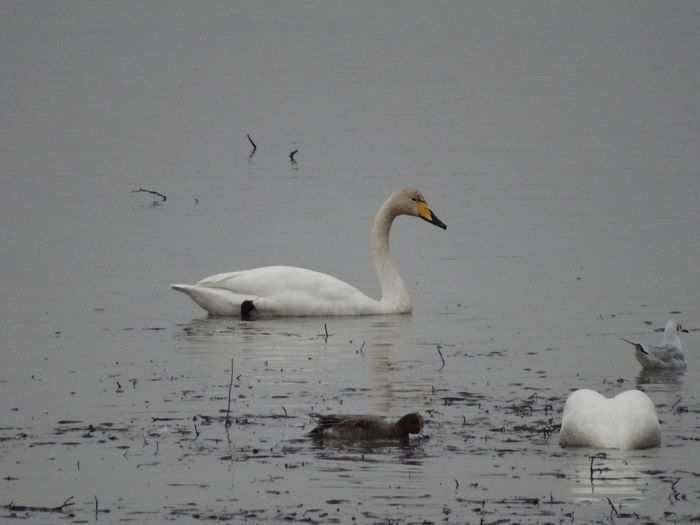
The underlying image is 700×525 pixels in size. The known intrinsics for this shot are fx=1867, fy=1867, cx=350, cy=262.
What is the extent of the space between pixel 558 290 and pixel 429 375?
4.91 m

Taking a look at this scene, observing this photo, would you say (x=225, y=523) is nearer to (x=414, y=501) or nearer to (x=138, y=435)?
(x=414, y=501)

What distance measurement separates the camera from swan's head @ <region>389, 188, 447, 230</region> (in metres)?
18.7

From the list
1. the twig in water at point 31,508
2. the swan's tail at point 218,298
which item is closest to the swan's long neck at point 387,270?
the swan's tail at point 218,298

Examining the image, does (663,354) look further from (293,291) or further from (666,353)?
(293,291)

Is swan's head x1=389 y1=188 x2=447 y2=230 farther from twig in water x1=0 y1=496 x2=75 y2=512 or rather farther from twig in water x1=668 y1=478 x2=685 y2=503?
twig in water x1=0 y1=496 x2=75 y2=512

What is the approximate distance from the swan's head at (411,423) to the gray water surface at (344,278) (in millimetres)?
173

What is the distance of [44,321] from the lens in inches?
652

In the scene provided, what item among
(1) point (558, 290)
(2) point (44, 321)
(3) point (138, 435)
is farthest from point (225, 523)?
(1) point (558, 290)

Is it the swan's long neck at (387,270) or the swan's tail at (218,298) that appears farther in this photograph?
the swan's long neck at (387,270)

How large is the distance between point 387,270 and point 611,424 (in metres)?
7.11

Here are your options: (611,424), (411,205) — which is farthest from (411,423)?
(411,205)

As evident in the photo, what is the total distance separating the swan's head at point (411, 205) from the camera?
61.5ft

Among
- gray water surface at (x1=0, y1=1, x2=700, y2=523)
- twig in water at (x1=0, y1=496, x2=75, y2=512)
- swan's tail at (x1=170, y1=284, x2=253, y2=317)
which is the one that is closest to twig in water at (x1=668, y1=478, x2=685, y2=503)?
gray water surface at (x1=0, y1=1, x2=700, y2=523)

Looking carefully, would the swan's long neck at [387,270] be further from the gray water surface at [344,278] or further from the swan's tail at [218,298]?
the swan's tail at [218,298]
